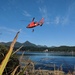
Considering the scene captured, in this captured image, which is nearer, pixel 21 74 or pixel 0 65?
pixel 0 65

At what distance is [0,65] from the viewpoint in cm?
114

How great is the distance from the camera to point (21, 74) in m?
1.57

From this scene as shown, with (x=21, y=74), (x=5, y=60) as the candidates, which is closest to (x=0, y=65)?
(x=5, y=60)

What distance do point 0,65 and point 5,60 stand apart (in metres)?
0.04

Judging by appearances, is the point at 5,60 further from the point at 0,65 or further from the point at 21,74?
the point at 21,74

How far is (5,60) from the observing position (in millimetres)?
1136

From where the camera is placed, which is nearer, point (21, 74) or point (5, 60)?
point (5, 60)

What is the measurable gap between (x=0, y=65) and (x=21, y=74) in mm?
452
